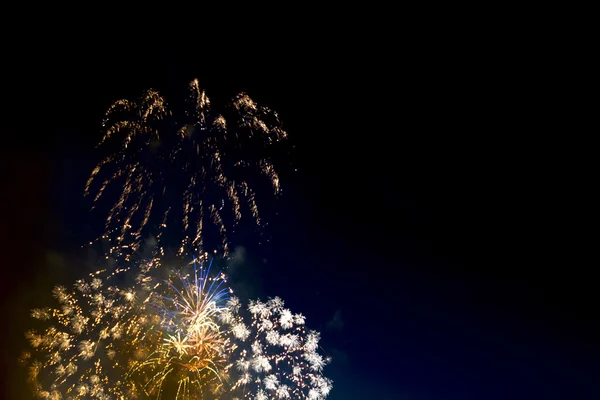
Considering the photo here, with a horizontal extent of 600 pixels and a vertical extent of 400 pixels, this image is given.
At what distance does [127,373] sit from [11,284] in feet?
27.0

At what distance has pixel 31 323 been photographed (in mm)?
17891

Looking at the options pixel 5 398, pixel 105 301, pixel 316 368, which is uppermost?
pixel 316 368

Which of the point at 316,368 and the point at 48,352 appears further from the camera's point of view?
the point at 48,352

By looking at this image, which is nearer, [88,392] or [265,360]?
[265,360]

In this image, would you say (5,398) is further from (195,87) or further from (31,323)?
(195,87)

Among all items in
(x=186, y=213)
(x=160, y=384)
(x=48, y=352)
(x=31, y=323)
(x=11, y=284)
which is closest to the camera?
(x=186, y=213)

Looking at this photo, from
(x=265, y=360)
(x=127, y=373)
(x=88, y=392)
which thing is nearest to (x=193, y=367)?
(x=127, y=373)

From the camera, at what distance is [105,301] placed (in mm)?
15062

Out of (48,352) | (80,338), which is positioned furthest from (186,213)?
(48,352)

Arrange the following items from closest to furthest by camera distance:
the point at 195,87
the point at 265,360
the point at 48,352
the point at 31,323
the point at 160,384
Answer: the point at 195,87, the point at 265,360, the point at 31,323, the point at 48,352, the point at 160,384

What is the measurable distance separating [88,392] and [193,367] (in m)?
9.02

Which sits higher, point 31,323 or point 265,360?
point 265,360

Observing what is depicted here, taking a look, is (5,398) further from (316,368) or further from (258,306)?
(316,368)

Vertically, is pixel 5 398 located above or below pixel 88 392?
below
